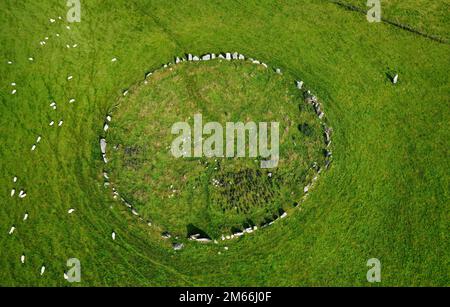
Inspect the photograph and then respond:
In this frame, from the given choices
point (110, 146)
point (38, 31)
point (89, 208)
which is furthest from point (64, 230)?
point (38, 31)

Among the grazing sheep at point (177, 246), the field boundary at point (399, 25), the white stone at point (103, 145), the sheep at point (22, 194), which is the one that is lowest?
the grazing sheep at point (177, 246)

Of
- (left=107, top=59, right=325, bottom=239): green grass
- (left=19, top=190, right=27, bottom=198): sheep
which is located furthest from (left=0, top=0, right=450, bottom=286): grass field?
(left=107, top=59, right=325, bottom=239): green grass

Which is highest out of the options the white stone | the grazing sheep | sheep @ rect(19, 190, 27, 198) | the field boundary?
the field boundary

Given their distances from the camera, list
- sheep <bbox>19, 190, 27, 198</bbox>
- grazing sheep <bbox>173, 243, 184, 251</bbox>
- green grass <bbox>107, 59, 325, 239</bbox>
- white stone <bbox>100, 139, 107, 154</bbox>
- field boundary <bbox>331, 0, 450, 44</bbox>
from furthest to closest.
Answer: field boundary <bbox>331, 0, 450, 44</bbox> < white stone <bbox>100, 139, 107, 154</bbox> < green grass <bbox>107, 59, 325, 239</bbox> < sheep <bbox>19, 190, 27, 198</bbox> < grazing sheep <bbox>173, 243, 184, 251</bbox>

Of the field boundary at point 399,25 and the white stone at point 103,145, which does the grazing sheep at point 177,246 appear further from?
the field boundary at point 399,25

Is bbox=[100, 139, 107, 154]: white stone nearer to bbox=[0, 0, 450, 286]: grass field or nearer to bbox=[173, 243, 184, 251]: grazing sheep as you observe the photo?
bbox=[0, 0, 450, 286]: grass field

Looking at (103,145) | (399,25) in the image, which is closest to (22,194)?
(103,145)

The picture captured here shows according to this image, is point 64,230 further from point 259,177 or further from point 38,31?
point 38,31

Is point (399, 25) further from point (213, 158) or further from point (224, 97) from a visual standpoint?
point (213, 158)

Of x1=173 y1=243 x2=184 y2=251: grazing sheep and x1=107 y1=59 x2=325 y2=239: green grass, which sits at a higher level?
x1=107 y1=59 x2=325 y2=239: green grass

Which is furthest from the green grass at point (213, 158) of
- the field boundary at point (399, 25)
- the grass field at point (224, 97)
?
the field boundary at point (399, 25)
